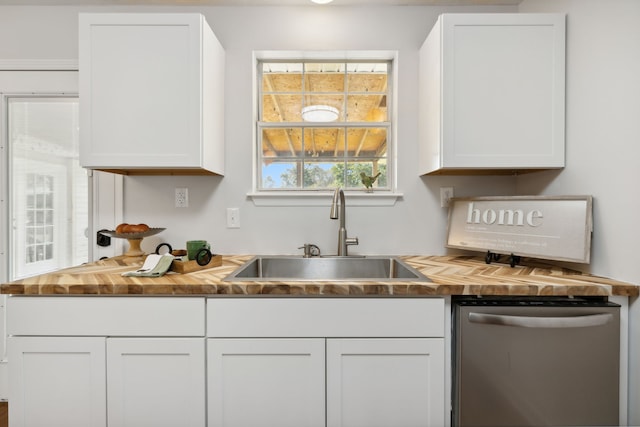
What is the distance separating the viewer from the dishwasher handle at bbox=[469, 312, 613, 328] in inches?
45.9

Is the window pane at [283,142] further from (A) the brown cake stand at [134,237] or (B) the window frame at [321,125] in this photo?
(A) the brown cake stand at [134,237]

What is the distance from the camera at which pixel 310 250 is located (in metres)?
1.88

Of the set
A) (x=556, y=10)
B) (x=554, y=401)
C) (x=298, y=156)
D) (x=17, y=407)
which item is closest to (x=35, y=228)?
(x=17, y=407)

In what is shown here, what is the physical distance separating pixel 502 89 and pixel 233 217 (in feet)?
5.25

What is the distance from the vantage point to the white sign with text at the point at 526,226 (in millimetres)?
1353

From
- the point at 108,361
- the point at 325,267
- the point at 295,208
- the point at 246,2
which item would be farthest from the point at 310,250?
the point at 246,2

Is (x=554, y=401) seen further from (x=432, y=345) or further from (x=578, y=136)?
(x=578, y=136)

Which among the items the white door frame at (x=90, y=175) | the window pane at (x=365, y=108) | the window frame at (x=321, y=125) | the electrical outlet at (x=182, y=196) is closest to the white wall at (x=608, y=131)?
Result: the window frame at (x=321, y=125)

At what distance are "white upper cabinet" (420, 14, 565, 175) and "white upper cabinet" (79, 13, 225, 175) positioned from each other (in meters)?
1.22

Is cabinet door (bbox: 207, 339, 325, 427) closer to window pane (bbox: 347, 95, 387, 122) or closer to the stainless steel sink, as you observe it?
the stainless steel sink

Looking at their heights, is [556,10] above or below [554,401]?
above

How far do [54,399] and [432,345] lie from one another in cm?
150

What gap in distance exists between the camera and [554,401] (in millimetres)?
1181

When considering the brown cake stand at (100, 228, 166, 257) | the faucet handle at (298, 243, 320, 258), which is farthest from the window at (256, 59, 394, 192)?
the brown cake stand at (100, 228, 166, 257)
